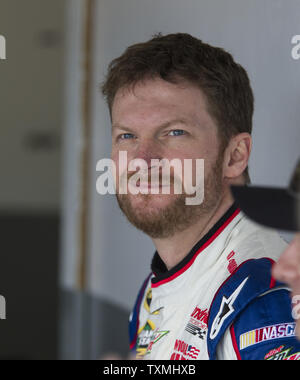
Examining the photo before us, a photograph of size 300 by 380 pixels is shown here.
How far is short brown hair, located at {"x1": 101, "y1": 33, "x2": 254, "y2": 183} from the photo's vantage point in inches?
26.2

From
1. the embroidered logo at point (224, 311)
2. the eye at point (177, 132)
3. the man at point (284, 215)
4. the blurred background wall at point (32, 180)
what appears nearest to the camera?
the man at point (284, 215)

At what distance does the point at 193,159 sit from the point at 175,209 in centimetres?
6

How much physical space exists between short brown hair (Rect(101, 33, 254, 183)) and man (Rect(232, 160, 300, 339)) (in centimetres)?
18

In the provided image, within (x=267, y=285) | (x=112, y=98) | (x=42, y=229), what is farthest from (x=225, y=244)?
(x=42, y=229)

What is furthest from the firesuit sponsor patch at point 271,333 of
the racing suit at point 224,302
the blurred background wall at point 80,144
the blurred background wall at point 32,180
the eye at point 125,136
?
the blurred background wall at point 32,180

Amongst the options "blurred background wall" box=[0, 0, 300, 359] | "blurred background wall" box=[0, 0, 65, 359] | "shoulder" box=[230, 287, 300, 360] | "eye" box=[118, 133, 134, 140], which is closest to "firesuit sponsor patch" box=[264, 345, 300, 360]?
"shoulder" box=[230, 287, 300, 360]

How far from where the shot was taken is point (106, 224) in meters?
Result: 1.23

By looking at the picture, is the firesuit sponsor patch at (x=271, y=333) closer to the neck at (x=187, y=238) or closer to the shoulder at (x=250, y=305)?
the shoulder at (x=250, y=305)

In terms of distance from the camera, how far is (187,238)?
0.70 metres

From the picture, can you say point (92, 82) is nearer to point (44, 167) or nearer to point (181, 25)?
point (181, 25)

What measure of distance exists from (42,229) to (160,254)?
1.79 meters

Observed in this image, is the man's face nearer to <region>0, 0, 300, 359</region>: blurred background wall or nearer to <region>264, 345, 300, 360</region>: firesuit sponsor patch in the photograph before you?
<region>0, 0, 300, 359</region>: blurred background wall

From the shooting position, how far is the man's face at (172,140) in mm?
668

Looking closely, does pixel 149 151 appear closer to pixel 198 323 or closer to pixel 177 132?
pixel 177 132
